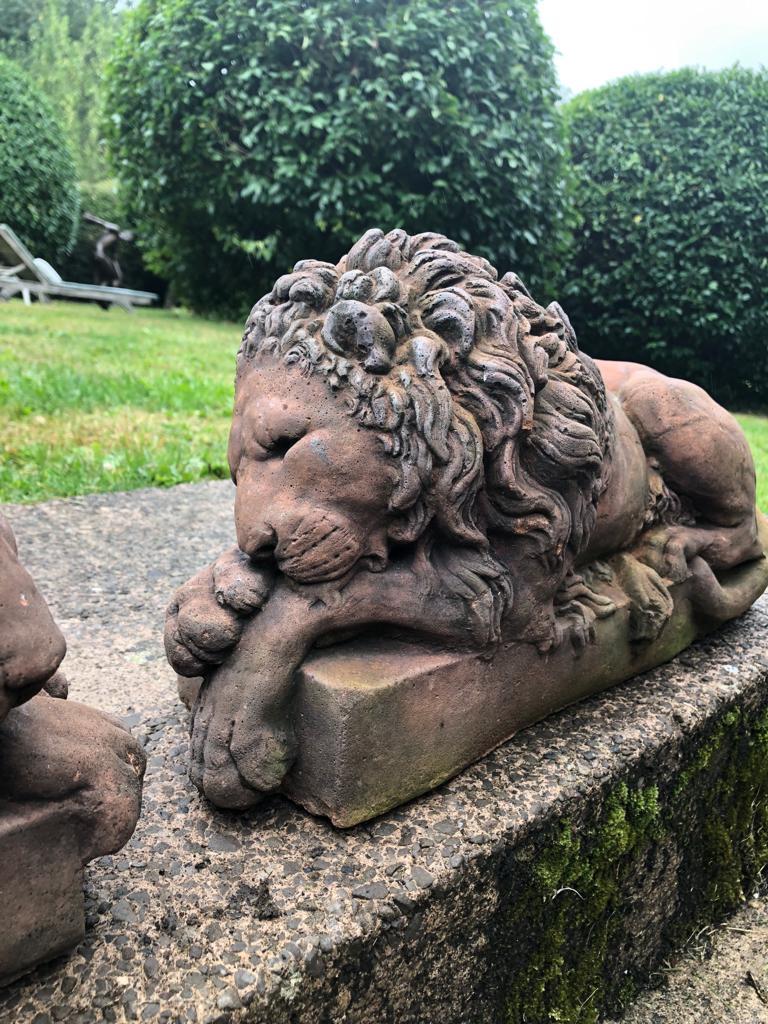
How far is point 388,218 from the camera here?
7.67 meters

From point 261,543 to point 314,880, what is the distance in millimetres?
548

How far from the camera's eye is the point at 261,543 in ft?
5.04

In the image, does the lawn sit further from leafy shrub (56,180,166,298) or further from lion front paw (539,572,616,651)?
leafy shrub (56,180,166,298)

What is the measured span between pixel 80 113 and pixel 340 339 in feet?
85.2

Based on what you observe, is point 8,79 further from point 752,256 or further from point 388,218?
point 752,256

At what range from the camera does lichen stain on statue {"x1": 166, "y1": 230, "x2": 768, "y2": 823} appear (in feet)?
4.95

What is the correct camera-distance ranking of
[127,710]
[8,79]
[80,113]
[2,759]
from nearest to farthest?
[2,759] < [127,710] < [8,79] < [80,113]

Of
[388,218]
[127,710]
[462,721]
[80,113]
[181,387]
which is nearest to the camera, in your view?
[462,721]

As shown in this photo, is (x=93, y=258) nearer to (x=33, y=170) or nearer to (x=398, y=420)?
(x=33, y=170)

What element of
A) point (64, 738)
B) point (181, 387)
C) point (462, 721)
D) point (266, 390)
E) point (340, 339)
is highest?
point (340, 339)

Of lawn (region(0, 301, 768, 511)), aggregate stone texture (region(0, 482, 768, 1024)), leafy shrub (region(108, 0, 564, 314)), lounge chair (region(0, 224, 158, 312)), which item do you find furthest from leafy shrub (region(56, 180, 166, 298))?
aggregate stone texture (region(0, 482, 768, 1024))

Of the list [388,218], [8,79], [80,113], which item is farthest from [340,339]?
[80,113]

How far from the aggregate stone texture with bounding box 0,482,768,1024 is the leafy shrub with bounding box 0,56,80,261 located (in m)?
11.9

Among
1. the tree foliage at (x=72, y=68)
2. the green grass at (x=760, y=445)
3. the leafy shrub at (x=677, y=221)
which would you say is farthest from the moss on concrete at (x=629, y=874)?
the tree foliage at (x=72, y=68)
